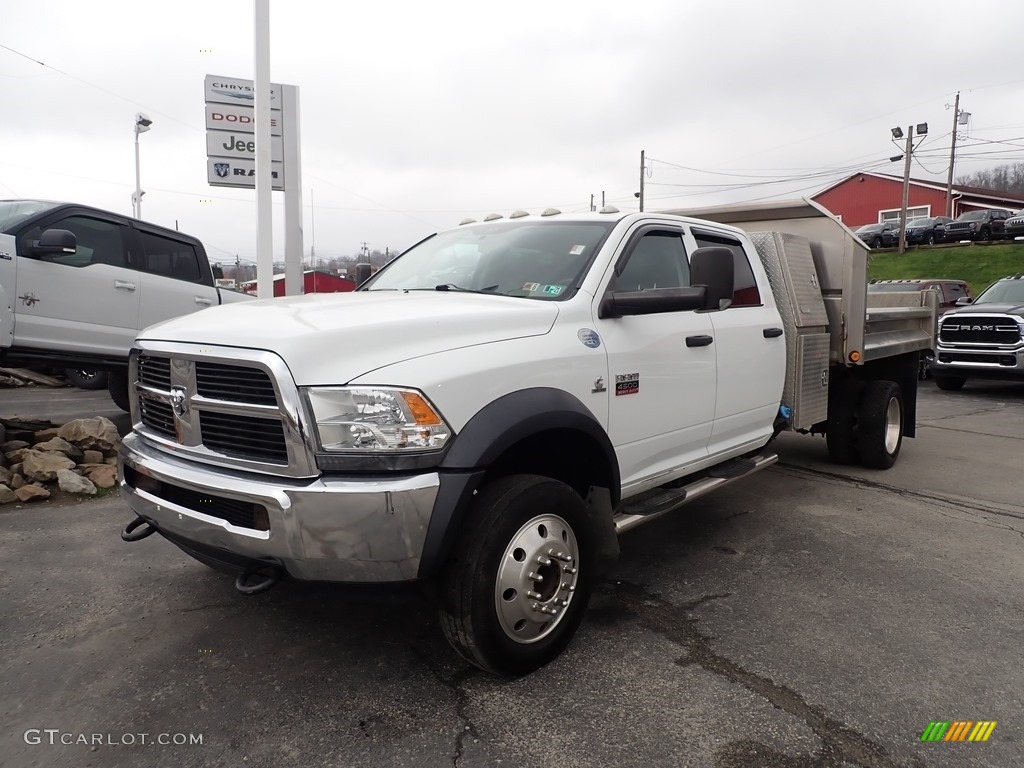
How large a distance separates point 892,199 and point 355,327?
53.6 m

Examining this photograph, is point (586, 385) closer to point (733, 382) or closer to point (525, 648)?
point (525, 648)

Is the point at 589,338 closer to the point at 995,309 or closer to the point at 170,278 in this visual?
the point at 170,278

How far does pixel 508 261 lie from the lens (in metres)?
3.72

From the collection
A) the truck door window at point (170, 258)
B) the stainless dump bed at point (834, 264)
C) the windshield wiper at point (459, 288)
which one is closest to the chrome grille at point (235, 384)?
the windshield wiper at point (459, 288)

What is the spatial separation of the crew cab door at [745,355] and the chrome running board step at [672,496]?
14 cm

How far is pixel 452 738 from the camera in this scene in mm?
2525

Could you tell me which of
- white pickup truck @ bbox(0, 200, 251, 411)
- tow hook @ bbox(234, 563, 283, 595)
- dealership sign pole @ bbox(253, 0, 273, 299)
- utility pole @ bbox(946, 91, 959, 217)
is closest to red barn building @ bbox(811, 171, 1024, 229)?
utility pole @ bbox(946, 91, 959, 217)

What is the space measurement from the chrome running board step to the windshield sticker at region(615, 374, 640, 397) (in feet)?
1.93

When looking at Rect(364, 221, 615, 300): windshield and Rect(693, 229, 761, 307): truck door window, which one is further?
Rect(693, 229, 761, 307): truck door window

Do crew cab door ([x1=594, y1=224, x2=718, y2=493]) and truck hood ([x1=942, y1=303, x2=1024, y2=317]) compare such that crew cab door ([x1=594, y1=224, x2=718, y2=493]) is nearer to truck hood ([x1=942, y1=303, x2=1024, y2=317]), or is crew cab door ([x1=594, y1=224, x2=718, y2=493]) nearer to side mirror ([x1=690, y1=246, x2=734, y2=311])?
side mirror ([x1=690, y1=246, x2=734, y2=311])

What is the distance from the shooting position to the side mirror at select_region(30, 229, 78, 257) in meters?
6.23

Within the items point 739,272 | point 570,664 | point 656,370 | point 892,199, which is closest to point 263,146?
point 739,272

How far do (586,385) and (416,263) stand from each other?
164 centimetres

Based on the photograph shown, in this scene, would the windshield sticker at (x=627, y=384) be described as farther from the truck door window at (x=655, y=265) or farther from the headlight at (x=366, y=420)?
the headlight at (x=366, y=420)
